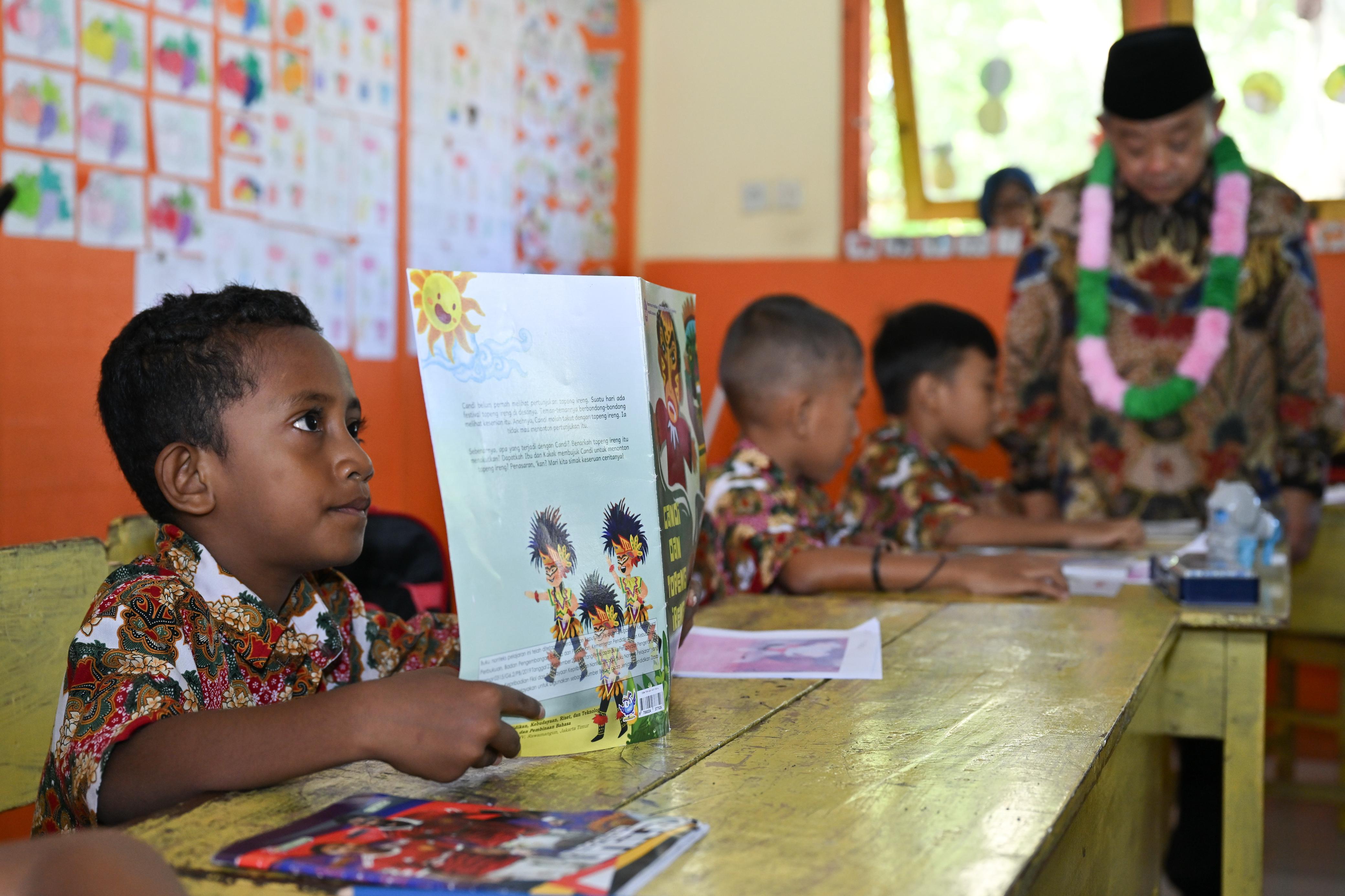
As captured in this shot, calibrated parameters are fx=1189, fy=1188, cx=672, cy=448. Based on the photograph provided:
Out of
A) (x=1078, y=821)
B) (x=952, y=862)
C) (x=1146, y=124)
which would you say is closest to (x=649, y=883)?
(x=952, y=862)

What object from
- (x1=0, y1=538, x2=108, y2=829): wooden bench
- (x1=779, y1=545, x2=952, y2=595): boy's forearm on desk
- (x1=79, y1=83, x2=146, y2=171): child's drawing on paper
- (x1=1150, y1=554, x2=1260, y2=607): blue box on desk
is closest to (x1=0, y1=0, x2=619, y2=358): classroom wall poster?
(x1=79, y1=83, x2=146, y2=171): child's drawing on paper

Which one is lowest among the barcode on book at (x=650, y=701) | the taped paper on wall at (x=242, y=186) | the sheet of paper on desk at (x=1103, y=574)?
the sheet of paper on desk at (x=1103, y=574)

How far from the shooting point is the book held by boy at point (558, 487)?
0.96 metres

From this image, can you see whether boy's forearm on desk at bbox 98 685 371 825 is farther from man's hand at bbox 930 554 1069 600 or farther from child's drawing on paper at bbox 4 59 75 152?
child's drawing on paper at bbox 4 59 75 152

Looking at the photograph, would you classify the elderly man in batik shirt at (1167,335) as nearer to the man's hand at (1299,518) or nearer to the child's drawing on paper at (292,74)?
the man's hand at (1299,518)

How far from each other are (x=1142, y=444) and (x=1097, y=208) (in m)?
0.55

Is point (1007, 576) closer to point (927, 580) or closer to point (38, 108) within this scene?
point (927, 580)

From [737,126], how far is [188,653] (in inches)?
170

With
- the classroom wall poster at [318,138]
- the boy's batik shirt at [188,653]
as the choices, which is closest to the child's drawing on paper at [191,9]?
the classroom wall poster at [318,138]

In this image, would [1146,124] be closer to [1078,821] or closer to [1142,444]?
[1142,444]

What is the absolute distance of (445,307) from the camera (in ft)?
3.14

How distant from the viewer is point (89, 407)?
9.23ft

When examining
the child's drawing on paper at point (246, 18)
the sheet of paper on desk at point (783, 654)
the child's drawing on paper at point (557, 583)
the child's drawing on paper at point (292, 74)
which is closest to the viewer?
the child's drawing on paper at point (557, 583)

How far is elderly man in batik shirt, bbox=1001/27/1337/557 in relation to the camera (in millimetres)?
2549
